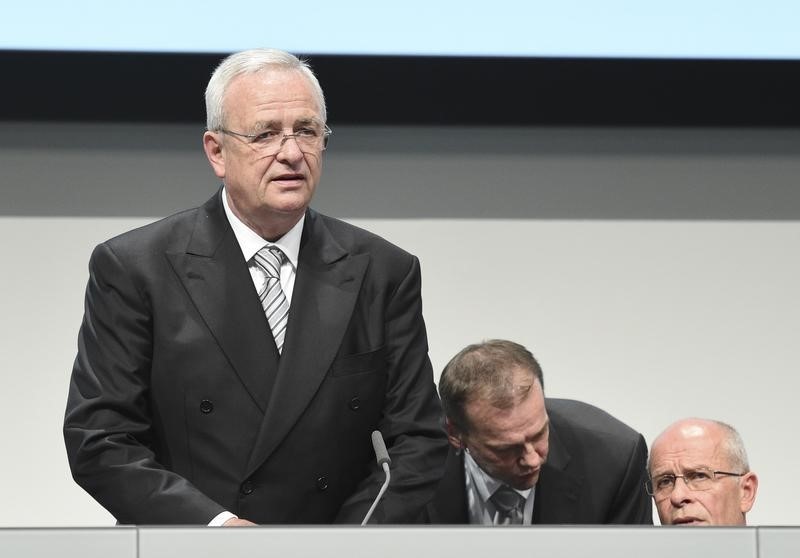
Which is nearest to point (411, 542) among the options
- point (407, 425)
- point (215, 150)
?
point (407, 425)

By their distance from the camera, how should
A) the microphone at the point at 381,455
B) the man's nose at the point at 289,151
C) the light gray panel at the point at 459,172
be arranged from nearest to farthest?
the microphone at the point at 381,455 < the man's nose at the point at 289,151 < the light gray panel at the point at 459,172

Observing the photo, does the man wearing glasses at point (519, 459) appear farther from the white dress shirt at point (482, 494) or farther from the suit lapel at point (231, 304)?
the suit lapel at point (231, 304)

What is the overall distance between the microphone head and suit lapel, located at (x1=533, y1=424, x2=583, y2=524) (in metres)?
0.59

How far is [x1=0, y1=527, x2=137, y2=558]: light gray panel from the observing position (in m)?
1.35

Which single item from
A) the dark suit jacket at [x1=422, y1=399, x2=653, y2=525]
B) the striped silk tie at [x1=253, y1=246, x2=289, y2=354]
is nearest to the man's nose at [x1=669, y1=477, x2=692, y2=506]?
the dark suit jacket at [x1=422, y1=399, x2=653, y2=525]

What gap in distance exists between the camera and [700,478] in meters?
2.29

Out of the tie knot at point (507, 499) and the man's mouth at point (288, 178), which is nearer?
the man's mouth at point (288, 178)

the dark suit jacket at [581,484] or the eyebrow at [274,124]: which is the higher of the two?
the eyebrow at [274,124]

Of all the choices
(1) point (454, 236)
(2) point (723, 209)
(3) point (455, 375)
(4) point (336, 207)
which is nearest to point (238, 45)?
(4) point (336, 207)

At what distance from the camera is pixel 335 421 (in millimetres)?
1946

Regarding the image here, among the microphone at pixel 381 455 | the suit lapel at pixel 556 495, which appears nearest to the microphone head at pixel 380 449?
the microphone at pixel 381 455

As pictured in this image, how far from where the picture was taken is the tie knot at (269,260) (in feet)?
6.57

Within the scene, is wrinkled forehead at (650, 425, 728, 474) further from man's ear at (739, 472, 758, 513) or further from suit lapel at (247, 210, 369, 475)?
suit lapel at (247, 210, 369, 475)

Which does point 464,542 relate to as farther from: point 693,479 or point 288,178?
point 693,479
